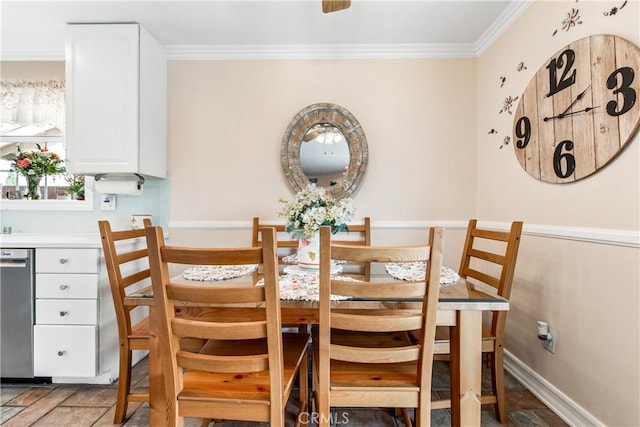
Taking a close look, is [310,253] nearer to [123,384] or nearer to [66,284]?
[123,384]

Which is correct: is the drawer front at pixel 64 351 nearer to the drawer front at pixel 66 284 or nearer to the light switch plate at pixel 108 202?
the drawer front at pixel 66 284

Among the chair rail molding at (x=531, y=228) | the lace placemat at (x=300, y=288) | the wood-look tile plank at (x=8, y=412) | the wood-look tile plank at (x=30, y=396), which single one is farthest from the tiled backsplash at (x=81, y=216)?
the lace placemat at (x=300, y=288)

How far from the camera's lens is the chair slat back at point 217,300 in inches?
37.1

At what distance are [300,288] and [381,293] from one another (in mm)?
389

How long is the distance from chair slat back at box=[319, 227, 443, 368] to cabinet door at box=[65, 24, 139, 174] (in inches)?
76.3

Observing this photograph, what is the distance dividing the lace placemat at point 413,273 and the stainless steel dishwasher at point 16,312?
2.20 metres

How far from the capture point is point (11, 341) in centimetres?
191

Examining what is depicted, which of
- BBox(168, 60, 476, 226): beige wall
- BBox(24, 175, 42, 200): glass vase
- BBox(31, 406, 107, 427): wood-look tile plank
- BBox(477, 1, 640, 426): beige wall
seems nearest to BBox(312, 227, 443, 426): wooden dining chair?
BBox(477, 1, 640, 426): beige wall

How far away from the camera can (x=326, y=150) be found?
8.33 feet

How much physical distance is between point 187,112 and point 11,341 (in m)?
1.97

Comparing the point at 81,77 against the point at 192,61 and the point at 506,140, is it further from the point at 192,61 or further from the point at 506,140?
the point at 506,140

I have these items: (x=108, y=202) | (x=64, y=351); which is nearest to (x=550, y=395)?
(x=64, y=351)

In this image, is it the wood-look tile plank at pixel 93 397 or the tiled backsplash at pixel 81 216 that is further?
the tiled backsplash at pixel 81 216

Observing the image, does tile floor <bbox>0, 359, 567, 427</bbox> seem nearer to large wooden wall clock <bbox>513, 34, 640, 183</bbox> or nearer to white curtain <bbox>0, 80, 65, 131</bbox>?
large wooden wall clock <bbox>513, 34, 640, 183</bbox>
